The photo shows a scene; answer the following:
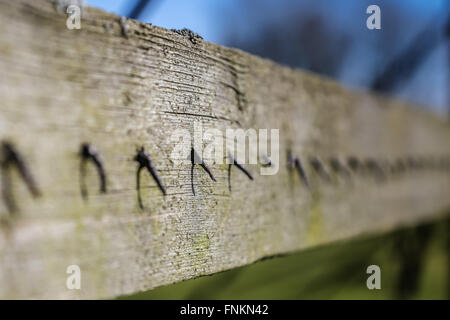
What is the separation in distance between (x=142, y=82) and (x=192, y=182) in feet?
0.69

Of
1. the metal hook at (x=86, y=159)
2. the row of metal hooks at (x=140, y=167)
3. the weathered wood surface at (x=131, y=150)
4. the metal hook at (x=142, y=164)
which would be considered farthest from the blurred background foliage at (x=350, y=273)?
the metal hook at (x=86, y=159)

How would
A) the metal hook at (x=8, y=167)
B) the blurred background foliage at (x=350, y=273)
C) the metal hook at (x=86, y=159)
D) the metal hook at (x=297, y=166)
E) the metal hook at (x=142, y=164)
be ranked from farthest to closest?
1. the blurred background foliage at (x=350, y=273)
2. the metal hook at (x=297, y=166)
3. the metal hook at (x=142, y=164)
4. the metal hook at (x=86, y=159)
5. the metal hook at (x=8, y=167)

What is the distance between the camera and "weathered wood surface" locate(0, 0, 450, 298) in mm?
637

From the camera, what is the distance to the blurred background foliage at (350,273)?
7.17 ft

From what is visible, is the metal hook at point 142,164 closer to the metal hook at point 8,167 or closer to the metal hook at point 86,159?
the metal hook at point 86,159

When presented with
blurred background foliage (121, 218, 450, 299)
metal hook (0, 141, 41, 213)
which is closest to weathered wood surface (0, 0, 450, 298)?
metal hook (0, 141, 41, 213)

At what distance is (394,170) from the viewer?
7.09 feet

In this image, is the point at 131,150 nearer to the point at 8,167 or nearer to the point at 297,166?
the point at 8,167

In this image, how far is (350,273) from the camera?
2.83 meters

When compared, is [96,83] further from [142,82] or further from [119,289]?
[119,289]

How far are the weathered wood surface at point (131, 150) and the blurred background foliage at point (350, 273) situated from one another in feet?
2.54

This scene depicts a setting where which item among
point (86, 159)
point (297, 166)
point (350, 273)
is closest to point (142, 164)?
point (86, 159)
